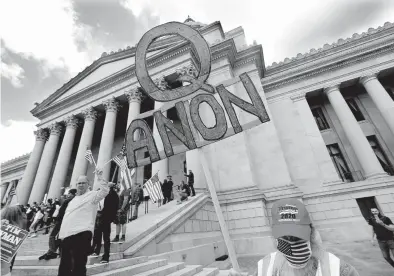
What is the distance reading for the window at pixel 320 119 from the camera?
694 inches

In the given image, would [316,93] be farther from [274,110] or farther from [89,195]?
[89,195]

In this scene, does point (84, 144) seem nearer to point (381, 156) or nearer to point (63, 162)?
point (63, 162)

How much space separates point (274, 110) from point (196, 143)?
1581 centimetres

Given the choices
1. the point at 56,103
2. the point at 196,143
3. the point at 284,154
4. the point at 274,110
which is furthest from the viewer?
the point at 56,103

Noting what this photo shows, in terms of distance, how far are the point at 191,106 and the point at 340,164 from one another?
1679cm

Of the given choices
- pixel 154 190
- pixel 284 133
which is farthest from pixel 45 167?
pixel 284 133

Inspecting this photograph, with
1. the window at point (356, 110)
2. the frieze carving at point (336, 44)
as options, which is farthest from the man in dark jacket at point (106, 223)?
the window at point (356, 110)

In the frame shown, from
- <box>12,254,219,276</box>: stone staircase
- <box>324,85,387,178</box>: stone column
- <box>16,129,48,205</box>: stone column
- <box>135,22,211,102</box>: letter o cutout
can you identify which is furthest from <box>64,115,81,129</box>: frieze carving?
<box>324,85,387,178</box>: stone column

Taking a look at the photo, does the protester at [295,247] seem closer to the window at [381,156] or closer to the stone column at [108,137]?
the stone column at [108,137]

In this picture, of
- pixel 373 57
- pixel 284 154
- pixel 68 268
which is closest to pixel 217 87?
pixel 68 268

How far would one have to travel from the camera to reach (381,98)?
14.8 m

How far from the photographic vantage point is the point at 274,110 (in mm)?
17375

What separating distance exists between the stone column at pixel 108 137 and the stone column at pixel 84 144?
123cm

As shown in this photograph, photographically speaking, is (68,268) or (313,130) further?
(313,130)
